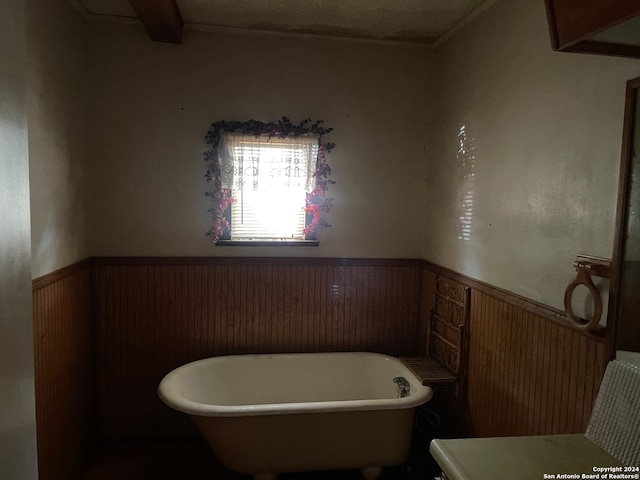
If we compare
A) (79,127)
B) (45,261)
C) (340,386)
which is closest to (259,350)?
(340,386)

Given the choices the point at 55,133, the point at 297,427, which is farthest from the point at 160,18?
the point at 297,427

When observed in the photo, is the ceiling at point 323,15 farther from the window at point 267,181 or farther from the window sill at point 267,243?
the window sill at point 267,243

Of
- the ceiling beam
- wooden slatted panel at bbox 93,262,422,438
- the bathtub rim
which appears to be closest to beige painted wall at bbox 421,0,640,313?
wooden slatted panel at bbox 93,262,422,438

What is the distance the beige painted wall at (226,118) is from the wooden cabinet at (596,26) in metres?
1.76

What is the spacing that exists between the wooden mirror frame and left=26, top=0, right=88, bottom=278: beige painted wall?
7.62ft

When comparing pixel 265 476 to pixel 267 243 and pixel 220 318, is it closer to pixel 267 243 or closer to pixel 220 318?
pixel 220 318

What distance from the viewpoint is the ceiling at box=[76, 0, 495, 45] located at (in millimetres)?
2279

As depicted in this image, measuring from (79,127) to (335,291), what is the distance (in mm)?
1912

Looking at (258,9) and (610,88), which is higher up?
(258,9)

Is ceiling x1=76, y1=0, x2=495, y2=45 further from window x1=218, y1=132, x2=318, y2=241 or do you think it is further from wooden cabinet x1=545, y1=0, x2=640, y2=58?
wooden cabinet x1=545, y1=0, x2=640, y2=58

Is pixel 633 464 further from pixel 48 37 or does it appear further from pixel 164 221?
pixel 48 37

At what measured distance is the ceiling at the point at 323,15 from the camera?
7.48 ft

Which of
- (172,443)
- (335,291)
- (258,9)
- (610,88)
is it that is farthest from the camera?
(335,291)

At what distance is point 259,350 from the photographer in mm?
2898
